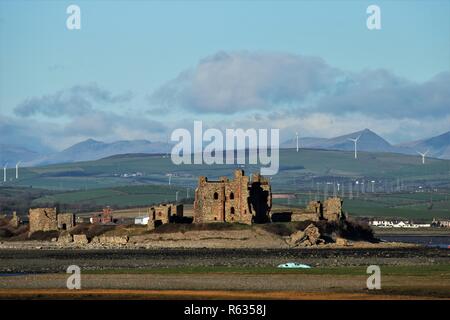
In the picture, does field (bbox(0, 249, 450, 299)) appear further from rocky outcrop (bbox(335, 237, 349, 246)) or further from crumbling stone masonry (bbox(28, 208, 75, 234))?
crumbling stone masonry (bbox(28, 208, 75, 234))

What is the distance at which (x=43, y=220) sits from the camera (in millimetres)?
150125

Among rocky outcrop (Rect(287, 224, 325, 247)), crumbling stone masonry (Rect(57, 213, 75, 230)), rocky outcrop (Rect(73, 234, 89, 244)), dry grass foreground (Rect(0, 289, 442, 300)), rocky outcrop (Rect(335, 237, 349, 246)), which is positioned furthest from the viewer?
crumbling stone masonry (Rect(57, 213, 75, 230))

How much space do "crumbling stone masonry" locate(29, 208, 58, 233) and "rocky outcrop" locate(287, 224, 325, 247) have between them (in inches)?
1247

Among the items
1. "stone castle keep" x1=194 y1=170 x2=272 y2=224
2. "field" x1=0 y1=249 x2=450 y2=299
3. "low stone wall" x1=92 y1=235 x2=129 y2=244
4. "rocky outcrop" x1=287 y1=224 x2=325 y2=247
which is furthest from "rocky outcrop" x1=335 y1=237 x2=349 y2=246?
"low stone wall" x1=92 y1=235 x2=129 y2=244

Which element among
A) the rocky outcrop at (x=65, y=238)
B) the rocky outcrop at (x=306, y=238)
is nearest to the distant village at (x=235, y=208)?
the rocky outcrop at (x=65, y=238)

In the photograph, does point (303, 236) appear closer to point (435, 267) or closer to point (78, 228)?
point (78, 228)

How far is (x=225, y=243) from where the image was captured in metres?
134

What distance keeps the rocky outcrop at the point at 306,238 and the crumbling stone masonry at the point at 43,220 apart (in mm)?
31685

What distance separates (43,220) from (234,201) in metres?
25.0

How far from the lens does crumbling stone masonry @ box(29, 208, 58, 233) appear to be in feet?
492

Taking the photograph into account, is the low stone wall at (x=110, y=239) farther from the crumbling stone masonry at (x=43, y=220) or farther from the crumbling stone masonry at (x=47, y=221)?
the crumbling stone masonry at (x=43, y=220)

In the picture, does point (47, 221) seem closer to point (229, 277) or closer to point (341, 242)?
point (341, 242)

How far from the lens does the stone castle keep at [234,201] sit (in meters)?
139
